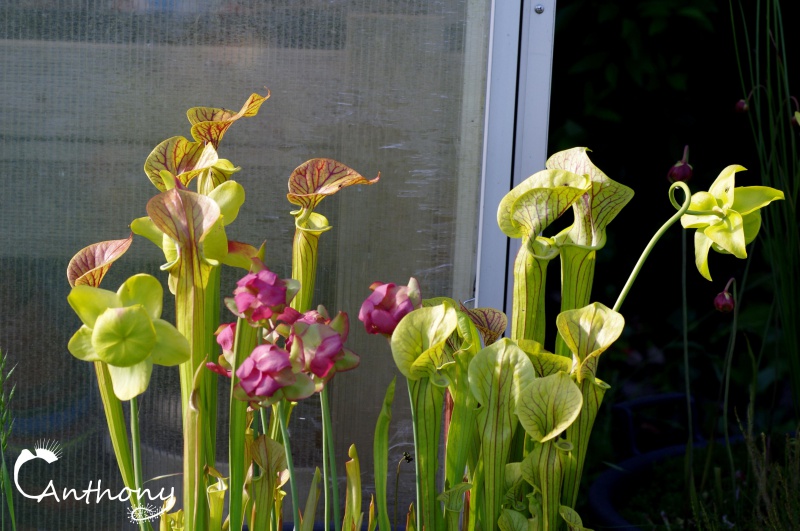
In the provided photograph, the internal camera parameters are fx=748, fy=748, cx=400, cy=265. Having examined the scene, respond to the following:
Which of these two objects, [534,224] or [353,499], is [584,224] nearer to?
[534,224]

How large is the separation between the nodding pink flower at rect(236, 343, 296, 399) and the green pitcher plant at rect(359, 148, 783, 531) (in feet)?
0.32

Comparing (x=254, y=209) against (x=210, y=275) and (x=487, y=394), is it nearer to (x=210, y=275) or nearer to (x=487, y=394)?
(x=210, y=275)

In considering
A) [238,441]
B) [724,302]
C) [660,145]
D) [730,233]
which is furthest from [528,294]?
[660,145]

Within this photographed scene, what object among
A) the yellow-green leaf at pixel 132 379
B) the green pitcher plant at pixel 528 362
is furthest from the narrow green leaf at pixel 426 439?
the yellow-green leaf at pixel 132 379

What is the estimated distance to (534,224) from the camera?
2.04 ft

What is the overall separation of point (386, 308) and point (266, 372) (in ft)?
0.41

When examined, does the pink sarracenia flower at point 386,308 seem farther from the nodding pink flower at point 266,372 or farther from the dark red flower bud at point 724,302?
the dark red flower bud at point 724,302

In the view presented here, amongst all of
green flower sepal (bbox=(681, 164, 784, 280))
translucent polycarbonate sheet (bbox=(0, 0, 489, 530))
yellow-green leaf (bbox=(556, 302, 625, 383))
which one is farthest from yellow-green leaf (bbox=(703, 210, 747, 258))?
translucent polycarbonate sheet (bbox=(0, 0, 489, 530))

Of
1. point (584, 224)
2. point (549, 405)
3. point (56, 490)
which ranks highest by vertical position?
point (584, 224)

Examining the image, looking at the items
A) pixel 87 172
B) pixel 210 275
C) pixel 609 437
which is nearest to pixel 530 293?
pixel 210 275

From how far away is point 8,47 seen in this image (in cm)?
85

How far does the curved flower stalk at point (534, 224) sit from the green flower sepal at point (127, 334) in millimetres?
281

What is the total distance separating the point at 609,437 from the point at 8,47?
4.51ft

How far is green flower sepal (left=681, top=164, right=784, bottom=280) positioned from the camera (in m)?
0.60
